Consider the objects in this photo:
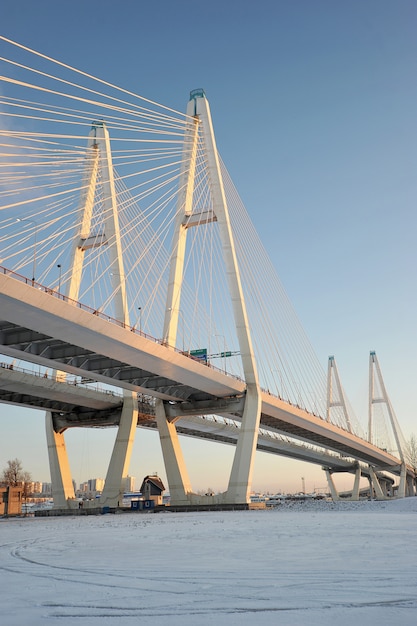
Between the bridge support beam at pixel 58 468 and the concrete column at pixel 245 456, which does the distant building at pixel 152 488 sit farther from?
the concrete column at pixel 245 456

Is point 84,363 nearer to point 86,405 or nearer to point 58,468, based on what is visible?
point 86,405

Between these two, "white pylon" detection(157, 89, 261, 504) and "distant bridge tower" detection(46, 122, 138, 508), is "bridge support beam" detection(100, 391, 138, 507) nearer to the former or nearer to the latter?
"distant bridge tower" detection(46, 122, 138, 508)

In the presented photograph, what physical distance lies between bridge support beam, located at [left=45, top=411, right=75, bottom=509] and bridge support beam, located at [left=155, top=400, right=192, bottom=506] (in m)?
8.27

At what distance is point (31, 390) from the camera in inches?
1508

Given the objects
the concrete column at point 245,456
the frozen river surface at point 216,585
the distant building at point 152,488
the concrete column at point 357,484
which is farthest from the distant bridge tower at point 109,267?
the concrete column at point 357,484

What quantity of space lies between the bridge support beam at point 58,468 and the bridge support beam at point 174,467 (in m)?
8.27

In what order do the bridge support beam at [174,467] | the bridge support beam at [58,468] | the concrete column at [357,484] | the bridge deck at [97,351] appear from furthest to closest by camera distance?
the concrete column at [357,484] < the bridge support beam at [58,468] < the bridge support beam at [174,467] < the bridge deck at [97,351]

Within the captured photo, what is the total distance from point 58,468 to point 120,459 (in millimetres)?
5837

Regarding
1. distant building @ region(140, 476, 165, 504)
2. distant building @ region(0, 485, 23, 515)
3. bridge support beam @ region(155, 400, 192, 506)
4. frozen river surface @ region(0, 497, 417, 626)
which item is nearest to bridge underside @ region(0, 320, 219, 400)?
bridge support beam @ region(155, 400, 192, 506)

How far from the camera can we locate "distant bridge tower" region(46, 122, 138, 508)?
127 ft

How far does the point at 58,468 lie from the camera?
44625 mm

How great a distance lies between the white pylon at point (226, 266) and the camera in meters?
37.5

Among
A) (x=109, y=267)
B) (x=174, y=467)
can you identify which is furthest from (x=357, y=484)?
(x=109, y=267)

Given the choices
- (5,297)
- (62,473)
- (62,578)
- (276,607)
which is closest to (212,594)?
(276,607)
